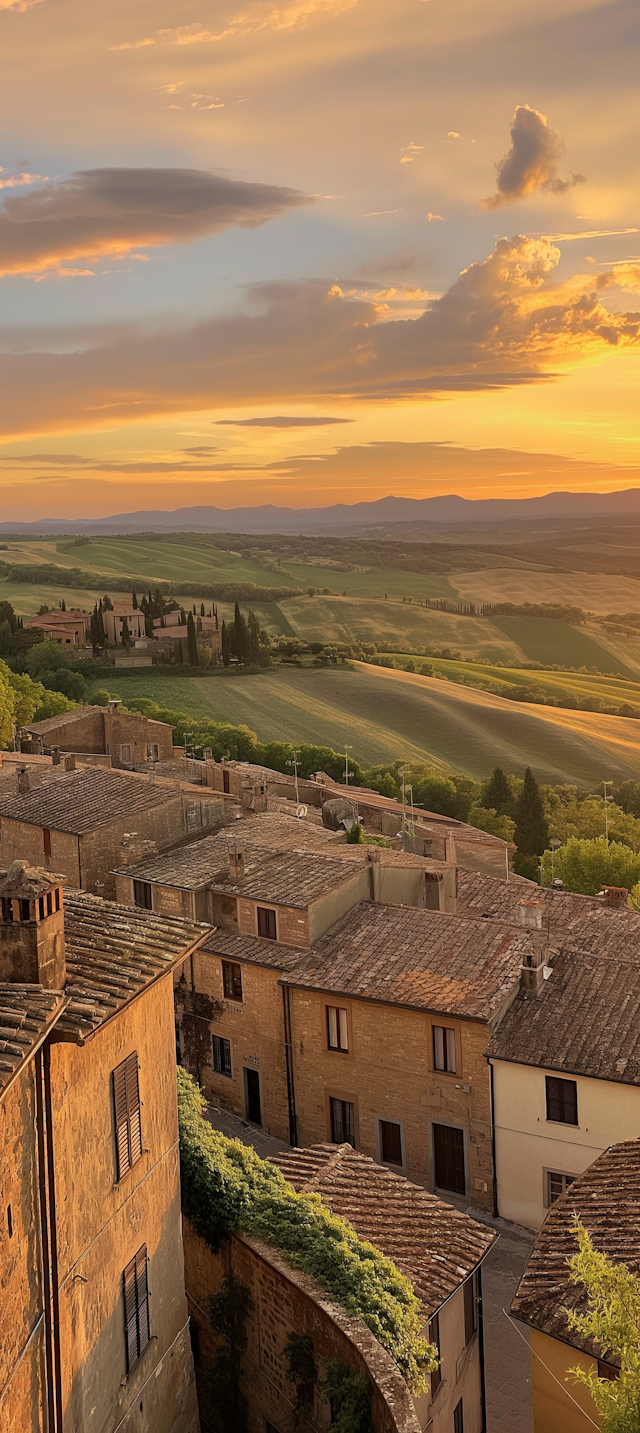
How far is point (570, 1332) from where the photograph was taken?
48.0ft

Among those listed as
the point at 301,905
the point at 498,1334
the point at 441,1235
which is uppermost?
the point at 301,905

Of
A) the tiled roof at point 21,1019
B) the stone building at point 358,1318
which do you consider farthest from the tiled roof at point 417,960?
the tiled roof at point 21,1019

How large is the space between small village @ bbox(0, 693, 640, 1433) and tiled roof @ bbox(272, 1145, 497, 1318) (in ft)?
0.17

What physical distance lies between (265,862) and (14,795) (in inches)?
434

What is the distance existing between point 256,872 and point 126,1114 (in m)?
18.0

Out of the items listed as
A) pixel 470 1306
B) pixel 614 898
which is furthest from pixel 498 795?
pixel 470 1306

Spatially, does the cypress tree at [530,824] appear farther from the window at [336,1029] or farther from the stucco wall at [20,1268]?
the stucco wall at [20,1268]

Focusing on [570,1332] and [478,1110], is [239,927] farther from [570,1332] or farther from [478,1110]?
[570,1332]

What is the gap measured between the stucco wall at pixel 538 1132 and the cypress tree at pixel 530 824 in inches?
2210

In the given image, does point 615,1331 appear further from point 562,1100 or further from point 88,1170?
point 562,1100

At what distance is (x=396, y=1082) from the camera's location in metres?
25.2

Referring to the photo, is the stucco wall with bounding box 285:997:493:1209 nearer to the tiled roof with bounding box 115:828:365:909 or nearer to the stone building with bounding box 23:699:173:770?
the tiled roof with bounding box 115:828:365:909

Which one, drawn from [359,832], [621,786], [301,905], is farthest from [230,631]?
[301,905]

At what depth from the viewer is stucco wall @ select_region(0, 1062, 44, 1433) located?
30.1 feet
